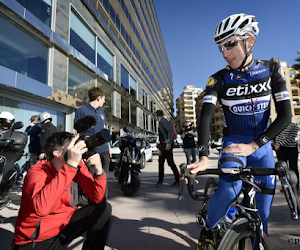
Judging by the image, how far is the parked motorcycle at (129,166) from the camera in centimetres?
408

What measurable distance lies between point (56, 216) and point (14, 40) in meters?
7.33

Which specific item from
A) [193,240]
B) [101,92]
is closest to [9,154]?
[101,92]

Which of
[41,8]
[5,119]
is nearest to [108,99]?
[41,8]

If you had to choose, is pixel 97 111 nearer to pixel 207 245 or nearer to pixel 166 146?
pixel 166 146

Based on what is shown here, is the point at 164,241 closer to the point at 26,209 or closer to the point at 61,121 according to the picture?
the point at 26,209

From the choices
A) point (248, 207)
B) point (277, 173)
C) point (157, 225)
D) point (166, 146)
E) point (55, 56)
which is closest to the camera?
point (277, 173)

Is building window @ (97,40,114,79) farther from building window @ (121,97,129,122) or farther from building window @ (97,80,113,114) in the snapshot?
building window @ (121,97,129,122)

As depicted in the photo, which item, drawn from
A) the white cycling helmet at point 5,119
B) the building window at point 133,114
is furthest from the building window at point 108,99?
the white cycling helmet at point 5,119

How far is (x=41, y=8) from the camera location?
24.6 ft

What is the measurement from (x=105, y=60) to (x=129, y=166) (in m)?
11.7

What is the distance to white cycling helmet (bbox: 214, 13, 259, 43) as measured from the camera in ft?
4.61

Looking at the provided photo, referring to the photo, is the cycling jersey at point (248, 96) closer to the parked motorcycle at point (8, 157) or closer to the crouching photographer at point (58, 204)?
the crouching photographer at point (58, 204)

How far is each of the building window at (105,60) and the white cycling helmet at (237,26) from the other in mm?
12265

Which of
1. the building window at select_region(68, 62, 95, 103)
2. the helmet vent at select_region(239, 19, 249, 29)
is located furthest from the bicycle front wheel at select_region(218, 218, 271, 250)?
the building window at select_region(68, 62, 95, 103)
